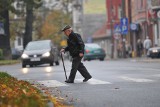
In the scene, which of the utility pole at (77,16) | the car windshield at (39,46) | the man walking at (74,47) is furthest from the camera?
the utility pole at (77,16)

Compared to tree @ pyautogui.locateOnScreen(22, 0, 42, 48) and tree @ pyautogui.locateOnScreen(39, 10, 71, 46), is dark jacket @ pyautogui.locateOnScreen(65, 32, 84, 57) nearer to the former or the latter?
tree @ pyautogui.locateOnScreen(22, 0, 42, 48)

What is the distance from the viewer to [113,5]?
A: 86.9 metres

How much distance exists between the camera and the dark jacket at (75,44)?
1831cm

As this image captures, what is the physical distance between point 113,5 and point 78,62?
6900 centimetres

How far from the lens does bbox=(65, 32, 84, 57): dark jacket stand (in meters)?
18.3

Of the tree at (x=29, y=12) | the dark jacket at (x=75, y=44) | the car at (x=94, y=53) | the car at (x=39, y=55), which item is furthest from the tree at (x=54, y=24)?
the dark jacket at (x=75, y=44)

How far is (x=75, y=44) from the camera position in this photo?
722 inches

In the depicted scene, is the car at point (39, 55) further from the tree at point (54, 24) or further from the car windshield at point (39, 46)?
the tree at point (54, 24)

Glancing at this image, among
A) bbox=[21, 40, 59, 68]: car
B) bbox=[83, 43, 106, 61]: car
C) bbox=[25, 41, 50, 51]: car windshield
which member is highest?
bbox=[25, 41, 50, 51]: car windshield

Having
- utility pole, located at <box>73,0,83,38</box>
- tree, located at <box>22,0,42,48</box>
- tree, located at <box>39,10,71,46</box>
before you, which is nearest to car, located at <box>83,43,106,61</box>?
tree, located at <box>22,0,42,48</box>

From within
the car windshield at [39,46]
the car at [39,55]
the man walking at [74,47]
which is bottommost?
the car at [39,55]

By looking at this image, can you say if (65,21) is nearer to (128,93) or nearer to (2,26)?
(2,26)

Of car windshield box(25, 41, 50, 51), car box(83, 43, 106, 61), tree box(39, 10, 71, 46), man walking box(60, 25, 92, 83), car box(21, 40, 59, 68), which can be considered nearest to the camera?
man walking box(60, 25, 92, 83)

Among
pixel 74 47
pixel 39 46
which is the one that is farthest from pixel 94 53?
pixel 74 47
